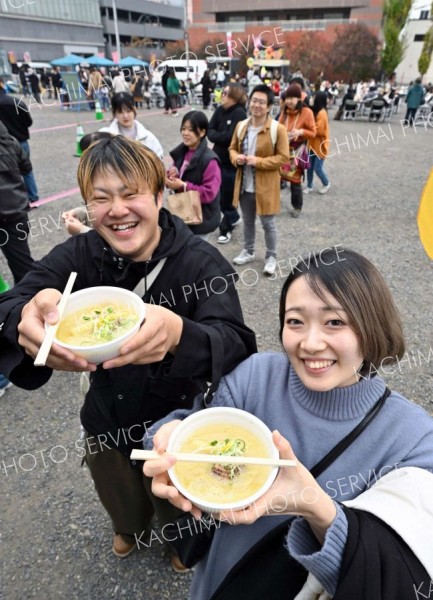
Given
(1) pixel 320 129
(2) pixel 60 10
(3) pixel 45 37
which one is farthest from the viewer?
(2) pixel 60 10

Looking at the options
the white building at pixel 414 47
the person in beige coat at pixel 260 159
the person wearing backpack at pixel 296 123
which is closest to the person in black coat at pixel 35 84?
the person wearing backpack at pixel 296 123

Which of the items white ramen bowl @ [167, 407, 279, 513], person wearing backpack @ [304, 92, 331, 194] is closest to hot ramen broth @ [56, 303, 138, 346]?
white ramen bowl @ [167, 407, 279, 513]

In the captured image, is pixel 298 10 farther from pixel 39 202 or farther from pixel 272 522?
pixel 272 522

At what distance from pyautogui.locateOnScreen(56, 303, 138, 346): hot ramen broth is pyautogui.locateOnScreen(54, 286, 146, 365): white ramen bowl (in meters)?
0.01

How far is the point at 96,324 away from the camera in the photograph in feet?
3.73

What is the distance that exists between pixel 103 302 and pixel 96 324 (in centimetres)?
14

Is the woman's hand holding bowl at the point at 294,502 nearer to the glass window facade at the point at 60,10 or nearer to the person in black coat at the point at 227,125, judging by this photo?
the person in black coat at the point at 227,125

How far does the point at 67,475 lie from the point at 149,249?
191cm

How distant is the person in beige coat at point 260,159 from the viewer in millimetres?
4250

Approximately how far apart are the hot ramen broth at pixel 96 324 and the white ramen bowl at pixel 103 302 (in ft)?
0.05

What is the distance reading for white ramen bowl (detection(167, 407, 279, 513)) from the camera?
2.88ft

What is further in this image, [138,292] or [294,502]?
[138,292]

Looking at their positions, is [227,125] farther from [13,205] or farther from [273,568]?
[273,568]

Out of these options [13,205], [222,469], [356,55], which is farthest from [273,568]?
[356,55]
